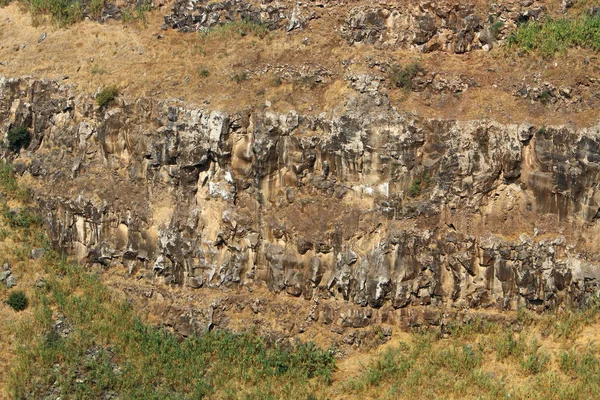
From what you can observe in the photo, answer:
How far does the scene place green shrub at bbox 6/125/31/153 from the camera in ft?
136

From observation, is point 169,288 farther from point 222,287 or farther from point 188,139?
point 188,139

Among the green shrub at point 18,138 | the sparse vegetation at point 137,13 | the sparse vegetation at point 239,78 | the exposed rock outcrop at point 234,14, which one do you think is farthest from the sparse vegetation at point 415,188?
the green shrub at point 18,138

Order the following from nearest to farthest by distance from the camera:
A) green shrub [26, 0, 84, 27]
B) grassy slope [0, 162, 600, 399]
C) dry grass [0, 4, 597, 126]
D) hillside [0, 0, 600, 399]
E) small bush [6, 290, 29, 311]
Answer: grassy slope [0, 162, 600, 399]
hillside [0, 0, 600, 399]
dry grass [0, 4, 597, 126]
small bush [6, 290, 29, 311]
green shrub [26, 0, 84, 27]

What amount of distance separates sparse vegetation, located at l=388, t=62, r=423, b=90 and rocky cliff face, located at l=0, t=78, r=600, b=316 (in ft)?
5.63

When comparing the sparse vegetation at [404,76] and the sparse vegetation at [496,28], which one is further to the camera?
the sparse vegetation at [496,28]

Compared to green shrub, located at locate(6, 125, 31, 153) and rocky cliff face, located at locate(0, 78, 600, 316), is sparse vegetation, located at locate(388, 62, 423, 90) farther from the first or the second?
green shrub, located at locate(6, 125, 31, 153)

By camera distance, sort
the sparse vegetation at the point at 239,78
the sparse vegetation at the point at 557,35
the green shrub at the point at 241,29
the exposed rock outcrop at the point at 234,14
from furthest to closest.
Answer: the green shrub at the point at 241,29 < the exposed rock outcrop at the point at 234,14 < the sparse vegetation at the point at 239,78 < the sparse vegetation at the point at 557,35

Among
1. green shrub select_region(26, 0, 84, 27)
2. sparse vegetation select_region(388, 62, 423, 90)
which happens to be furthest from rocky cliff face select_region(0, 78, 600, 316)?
green shrub select_region(26, 0, 84, 27)

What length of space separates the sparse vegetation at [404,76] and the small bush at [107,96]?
12.3 meters

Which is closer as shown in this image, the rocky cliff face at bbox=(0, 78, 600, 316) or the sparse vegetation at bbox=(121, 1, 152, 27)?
the rocky cliff face at bbox=(0, 78, 600, 316)

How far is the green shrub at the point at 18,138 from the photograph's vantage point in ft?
136

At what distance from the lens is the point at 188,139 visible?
3656 cm

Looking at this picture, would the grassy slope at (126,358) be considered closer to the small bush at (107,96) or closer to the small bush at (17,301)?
the small bush at (17,301)

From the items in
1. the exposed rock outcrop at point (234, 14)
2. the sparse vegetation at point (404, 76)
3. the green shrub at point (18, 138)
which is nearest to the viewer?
the sparse vegetation at point (404, 76)
